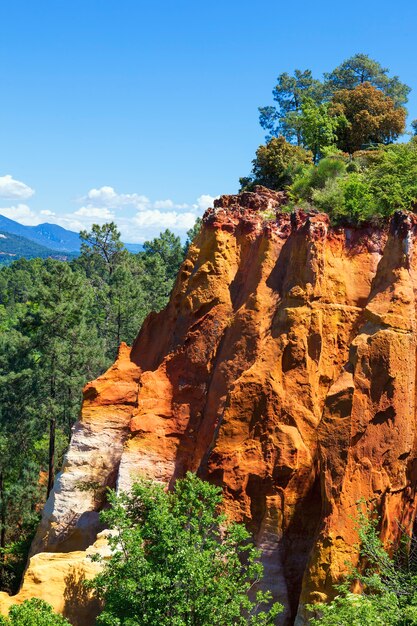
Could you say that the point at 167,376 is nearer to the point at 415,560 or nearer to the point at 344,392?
the point at 344,392

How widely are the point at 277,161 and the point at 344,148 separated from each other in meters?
3.21

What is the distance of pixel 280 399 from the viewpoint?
50.1ft

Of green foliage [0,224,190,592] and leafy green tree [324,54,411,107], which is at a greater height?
leafy green tree [324,54,411,107]

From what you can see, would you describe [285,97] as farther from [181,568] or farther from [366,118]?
[181,568]

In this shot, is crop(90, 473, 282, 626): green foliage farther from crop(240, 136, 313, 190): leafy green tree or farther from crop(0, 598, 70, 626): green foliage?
crop(240, 136, 313, 190): leafy green tree

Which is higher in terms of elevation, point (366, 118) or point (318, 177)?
point (366, 118)

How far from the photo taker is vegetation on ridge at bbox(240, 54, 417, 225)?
58.4 feet

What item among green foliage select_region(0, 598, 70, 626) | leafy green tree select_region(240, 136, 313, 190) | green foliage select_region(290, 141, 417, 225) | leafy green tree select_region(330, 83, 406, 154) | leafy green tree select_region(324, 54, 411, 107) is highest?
leafy green tree select_region(324, 54, 411, 107)

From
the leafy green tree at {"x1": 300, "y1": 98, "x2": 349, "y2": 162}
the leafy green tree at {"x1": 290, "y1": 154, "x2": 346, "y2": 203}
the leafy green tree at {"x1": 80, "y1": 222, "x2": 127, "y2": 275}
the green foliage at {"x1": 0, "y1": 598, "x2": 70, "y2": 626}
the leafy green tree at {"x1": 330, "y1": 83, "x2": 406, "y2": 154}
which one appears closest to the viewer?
the green foliage at {"x1": 0, "y1": 598, "x2": 70, "y2": 626}

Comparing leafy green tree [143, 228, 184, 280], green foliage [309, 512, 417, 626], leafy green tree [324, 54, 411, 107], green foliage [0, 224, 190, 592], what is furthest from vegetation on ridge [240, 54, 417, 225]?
leafy green tree [143, 228, 184, 280]

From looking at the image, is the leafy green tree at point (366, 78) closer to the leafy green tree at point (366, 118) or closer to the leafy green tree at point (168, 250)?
the leafy green tree at point (366, 118)

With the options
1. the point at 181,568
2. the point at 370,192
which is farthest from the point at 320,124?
the point at 181,568

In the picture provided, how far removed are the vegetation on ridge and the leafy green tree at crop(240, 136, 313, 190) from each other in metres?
0.05

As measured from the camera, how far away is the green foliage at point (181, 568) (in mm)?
13008
